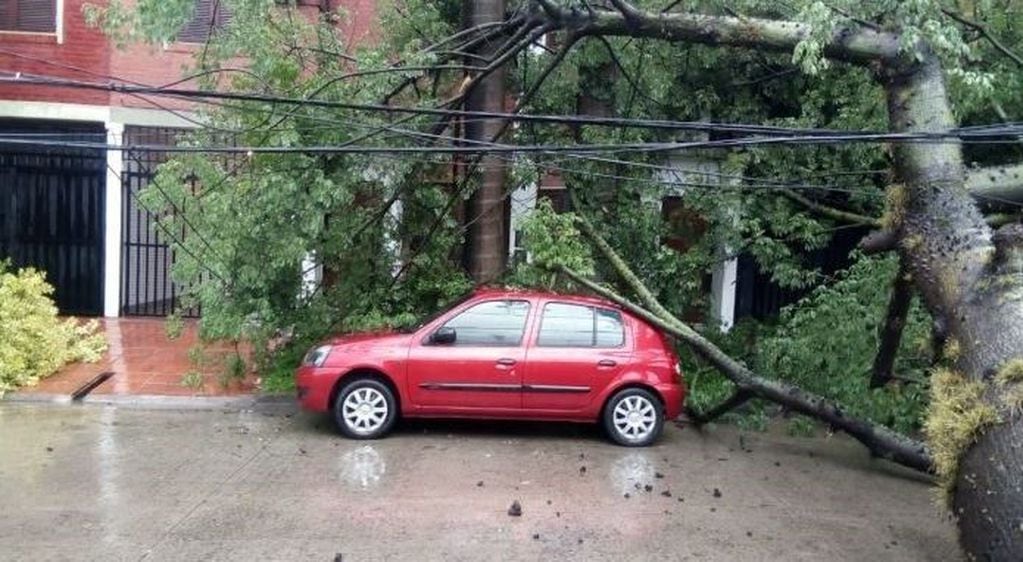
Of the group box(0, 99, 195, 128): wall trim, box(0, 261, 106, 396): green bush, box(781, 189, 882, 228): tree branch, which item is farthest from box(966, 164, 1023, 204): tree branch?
box(0, 99, 195, 128): wall trim

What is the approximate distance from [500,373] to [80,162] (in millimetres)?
10060

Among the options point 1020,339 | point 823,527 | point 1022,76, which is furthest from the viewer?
point 1022,76

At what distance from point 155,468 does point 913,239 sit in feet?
21.4

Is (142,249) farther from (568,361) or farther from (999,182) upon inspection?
(999,182)

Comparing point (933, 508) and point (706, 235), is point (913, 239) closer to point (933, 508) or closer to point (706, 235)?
point (933, 508)

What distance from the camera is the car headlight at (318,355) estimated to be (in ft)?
32.4

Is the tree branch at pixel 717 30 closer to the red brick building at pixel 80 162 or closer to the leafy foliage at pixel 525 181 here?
the leafy foliage at pixel 525 181

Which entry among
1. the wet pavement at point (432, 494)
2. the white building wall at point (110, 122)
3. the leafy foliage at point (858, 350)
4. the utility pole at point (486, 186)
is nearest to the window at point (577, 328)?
the wet pavement at point (432, 494)

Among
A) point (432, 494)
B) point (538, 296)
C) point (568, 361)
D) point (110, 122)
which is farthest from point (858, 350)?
point (110, 122)

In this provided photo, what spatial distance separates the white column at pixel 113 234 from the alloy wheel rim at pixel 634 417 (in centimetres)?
998

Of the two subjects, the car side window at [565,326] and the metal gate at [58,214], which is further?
the metal gate at [58,214]

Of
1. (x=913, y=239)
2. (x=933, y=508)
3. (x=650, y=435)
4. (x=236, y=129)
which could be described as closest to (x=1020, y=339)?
(x=913, y=239)

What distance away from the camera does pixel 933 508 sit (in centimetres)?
838

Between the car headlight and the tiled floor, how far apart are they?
2.27 m
